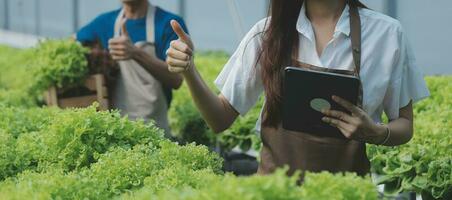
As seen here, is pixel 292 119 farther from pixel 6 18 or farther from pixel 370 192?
pixel 6 18

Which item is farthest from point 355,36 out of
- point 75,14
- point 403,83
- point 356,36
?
point 75,14

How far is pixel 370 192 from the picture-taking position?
2.55 m

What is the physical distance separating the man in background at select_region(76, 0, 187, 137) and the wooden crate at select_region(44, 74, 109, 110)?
3.6 inches

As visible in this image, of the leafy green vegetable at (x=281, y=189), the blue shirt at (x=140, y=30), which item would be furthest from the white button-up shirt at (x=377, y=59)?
the blue shirt at (x=140, y=30)

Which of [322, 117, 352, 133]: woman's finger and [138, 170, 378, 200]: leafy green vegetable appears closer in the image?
[138, 170, 378, 200]: leafy green vegetable

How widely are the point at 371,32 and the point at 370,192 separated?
1.06 meters

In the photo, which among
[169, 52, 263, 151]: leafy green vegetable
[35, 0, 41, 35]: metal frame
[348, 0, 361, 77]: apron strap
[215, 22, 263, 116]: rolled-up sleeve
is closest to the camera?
[348, 0, 361, 77]: apron strap

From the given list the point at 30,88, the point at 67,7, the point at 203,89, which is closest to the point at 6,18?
the point at 67,7

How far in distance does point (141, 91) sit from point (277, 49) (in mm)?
2655

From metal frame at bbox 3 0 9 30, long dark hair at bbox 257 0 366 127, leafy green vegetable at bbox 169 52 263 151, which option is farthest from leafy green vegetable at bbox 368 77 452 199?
metal frame at bbox 3 0 9 30

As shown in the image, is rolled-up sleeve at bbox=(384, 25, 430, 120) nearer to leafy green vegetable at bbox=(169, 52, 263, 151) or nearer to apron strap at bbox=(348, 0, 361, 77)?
apron strap at bbox=(348, 0, 361, 77)

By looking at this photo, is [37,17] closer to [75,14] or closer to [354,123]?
[75,14]

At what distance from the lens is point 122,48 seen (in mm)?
5684

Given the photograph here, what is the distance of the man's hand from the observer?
5.69 metres
